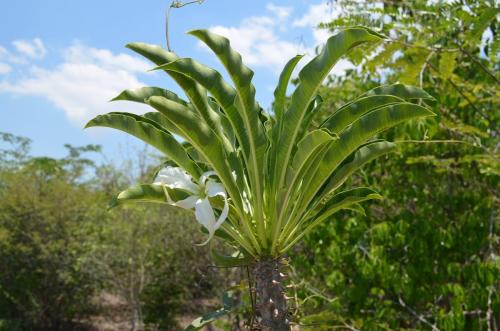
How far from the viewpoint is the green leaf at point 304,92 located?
1.38 metres

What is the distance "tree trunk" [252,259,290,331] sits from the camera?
1459 millimetres

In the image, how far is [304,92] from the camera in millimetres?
1449

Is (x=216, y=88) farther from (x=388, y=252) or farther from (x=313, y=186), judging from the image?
(x=388, y=252)

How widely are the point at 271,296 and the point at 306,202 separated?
0.90 ft

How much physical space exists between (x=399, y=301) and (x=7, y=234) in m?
9.73

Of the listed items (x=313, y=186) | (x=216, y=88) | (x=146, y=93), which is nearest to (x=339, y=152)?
(x=313, y=186)

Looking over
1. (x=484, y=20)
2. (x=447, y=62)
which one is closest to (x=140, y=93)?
(x=484, y=20)

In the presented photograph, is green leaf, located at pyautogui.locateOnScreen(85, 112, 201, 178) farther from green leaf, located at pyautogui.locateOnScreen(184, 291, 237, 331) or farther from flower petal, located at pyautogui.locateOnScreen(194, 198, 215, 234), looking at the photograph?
green leaf, located at pyautogui.locateOnScreen(184, 291, 237, 331)

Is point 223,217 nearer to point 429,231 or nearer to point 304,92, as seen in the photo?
point 304,92

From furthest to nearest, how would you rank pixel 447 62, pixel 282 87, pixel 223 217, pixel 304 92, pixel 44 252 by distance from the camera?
pixel 44 252 → pixel 447 62 → pixel 282 87 → pixel 304 92 → pixel 223 217

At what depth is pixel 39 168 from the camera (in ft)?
49.8

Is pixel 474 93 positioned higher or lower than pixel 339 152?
higher

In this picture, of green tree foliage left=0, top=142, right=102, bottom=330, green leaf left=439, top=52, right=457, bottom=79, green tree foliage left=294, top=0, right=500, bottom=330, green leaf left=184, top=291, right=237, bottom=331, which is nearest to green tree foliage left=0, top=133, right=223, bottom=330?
green tree foliage left=0, top=142, right=102, bottom=330

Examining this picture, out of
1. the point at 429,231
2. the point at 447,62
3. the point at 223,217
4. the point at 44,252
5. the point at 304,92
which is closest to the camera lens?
the point at 223,217
